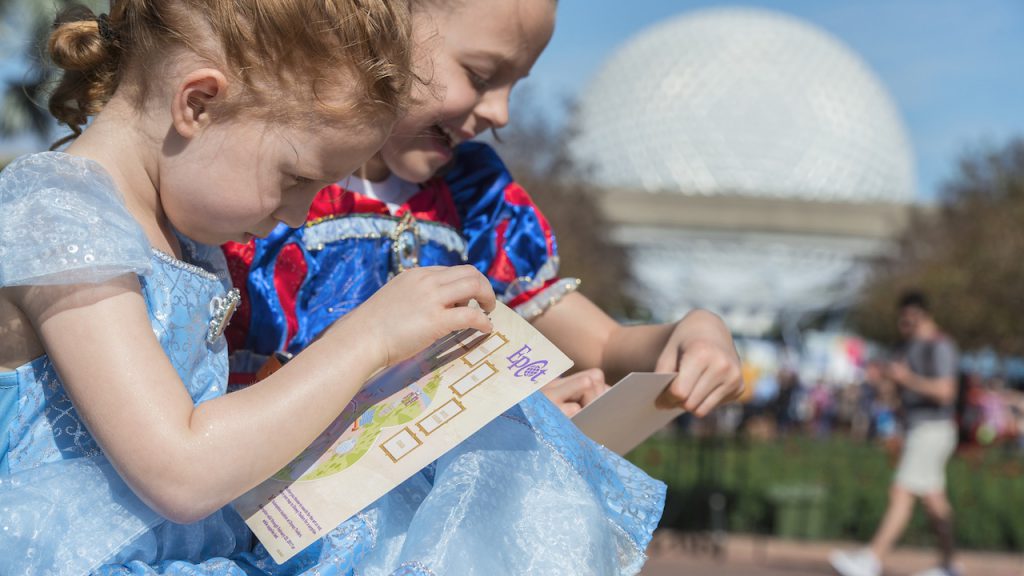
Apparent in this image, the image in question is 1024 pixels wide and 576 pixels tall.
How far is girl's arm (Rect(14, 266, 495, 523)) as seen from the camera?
1.12 m

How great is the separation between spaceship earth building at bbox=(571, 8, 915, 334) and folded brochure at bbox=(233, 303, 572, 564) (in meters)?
29.8

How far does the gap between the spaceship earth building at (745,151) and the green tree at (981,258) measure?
31.6 feet

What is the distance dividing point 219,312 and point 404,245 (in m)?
0.53

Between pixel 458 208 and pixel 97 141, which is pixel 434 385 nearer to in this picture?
pixel 97 141

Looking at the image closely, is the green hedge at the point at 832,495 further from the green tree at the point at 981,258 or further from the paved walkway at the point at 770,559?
the green tree at the point at 981,258

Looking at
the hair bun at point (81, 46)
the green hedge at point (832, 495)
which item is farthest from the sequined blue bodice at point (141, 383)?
the green hedge at point (832, 495)

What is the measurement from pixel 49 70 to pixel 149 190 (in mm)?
344

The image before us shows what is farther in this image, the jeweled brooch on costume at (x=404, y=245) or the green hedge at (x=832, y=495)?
the green hedge at (x=832, y=495)

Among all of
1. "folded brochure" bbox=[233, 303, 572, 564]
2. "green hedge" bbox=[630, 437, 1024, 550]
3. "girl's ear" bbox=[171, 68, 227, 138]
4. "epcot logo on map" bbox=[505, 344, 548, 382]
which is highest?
"girl's ear" bbox=[171, 68, 227, 138]

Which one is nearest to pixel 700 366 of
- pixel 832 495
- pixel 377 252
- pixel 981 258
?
pixel 377 252

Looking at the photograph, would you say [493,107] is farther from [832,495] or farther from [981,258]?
[981,258]

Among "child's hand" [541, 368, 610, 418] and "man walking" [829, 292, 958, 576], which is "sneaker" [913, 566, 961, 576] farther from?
"child's hand" [541, 368, 610, 418]

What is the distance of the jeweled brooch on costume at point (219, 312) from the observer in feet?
Result: 4.47

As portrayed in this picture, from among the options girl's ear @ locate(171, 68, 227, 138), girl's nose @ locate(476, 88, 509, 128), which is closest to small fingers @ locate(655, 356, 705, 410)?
girl's nose @ locate(476, 88, 509, 128)
